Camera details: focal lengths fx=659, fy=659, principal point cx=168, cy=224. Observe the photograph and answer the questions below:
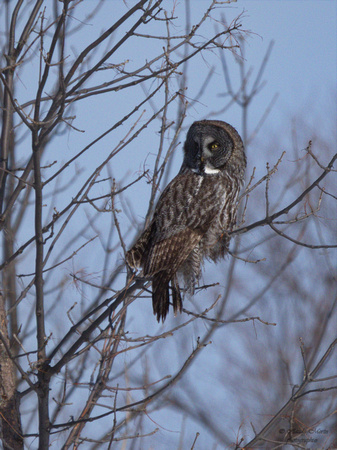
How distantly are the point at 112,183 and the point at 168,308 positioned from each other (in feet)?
2.80

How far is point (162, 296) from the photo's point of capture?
152 inches

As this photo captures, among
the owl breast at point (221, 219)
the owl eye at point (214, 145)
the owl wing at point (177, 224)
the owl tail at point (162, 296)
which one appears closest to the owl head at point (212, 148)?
the owl eye at point (214, 145)

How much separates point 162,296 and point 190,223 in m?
0.56

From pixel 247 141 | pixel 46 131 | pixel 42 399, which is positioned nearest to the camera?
pixel 46 131

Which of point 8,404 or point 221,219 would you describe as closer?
point 8,404

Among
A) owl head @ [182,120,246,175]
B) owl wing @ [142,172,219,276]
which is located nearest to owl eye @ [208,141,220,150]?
owl head @ [182,120,246,175]

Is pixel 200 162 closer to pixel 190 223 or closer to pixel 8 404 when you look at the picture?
pixel 190 223

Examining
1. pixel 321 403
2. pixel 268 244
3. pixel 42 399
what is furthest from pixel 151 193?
pixel 268 244

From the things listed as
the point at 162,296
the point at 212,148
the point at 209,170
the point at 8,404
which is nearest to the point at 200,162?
the point at 209,170

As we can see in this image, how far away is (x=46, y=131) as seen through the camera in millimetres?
3131

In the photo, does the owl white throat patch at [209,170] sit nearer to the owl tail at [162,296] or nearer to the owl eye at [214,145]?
the owl eye at [214,145]

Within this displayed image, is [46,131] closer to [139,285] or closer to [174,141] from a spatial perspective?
[139,285]

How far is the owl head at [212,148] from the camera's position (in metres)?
4.72

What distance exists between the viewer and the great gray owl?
3996 millimetres
